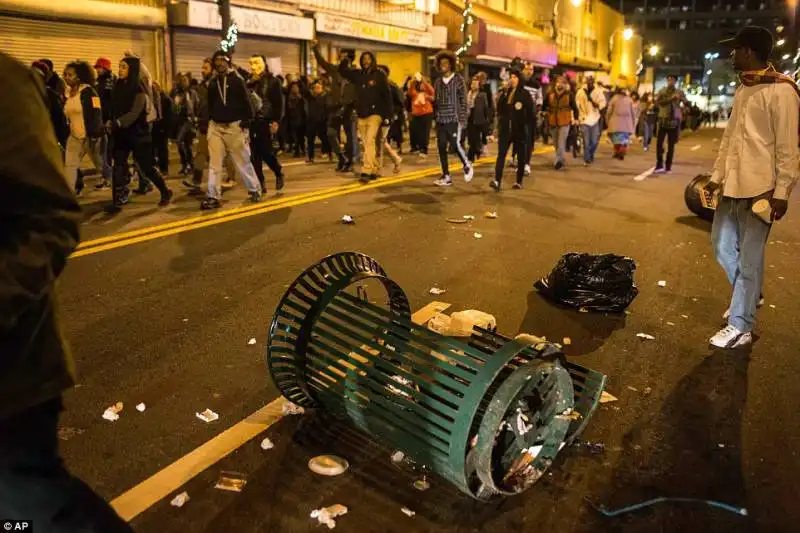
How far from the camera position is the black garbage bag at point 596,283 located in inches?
220

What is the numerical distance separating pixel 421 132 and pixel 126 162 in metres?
9.83

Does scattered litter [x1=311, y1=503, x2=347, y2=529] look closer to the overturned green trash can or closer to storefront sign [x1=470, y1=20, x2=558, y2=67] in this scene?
the overturned green trash can

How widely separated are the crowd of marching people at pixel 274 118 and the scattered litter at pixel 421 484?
4440 mm

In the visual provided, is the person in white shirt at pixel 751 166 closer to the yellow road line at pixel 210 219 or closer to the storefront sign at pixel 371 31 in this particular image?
the yellow road line at pixel 210 219

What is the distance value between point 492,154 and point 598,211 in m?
9.00

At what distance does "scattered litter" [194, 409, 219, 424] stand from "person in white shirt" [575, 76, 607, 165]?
13561mm

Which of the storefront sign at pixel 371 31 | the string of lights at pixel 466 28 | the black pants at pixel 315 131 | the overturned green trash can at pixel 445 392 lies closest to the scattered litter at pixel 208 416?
the overturned green trash can at pixel 445 392

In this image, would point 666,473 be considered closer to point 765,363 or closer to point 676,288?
point 765,363

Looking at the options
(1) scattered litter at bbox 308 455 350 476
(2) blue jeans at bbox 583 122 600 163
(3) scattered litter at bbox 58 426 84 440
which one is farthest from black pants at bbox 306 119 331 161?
(1) scattered litter at bbox 308 455 350 476

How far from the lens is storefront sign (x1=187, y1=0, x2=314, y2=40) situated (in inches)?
690

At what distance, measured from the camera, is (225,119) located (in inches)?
365

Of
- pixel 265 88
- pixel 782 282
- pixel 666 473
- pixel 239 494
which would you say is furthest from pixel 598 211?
pixel 239 494

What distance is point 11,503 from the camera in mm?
1753

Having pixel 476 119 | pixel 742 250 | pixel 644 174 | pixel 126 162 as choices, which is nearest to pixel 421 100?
pixel 476 119
